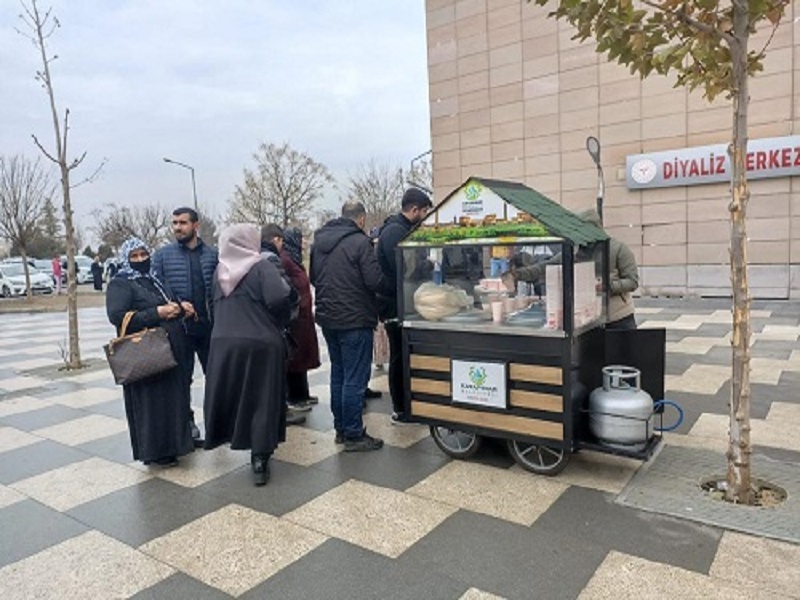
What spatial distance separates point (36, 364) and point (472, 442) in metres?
7.36

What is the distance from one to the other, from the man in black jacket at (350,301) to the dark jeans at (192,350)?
967 millimetres

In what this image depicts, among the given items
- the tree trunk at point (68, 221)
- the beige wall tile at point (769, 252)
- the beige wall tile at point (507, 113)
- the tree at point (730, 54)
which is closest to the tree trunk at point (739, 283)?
the tree at point (730, 54)

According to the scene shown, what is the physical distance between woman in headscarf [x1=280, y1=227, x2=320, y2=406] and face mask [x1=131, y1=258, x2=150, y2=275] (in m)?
1.23

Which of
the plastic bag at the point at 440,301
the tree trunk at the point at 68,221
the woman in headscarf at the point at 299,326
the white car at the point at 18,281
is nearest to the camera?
the plastic bag at the point at 440,301

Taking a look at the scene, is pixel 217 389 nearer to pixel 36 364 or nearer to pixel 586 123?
pixel 36 364

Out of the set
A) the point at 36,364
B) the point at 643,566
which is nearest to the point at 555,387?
the point at 643,566

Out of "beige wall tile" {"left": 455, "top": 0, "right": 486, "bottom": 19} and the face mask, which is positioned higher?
"beige wall tile" {"left": 455, "top": 0, "right": 486, "bottom": 19}

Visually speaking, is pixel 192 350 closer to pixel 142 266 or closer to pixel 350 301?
pixel 142 266

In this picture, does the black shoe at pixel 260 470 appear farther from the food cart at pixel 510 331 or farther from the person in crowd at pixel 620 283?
the person in crowd at pixel 620 283

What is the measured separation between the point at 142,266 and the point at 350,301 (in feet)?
4.58

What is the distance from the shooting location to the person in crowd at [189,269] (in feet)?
14.0

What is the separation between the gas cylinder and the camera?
3363mm

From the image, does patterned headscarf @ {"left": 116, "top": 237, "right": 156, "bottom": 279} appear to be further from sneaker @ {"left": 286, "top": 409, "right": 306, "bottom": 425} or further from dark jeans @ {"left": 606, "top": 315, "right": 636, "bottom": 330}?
dark jeans @ {"left": 606, "top": 315, "right": 636, "bottom": 330}

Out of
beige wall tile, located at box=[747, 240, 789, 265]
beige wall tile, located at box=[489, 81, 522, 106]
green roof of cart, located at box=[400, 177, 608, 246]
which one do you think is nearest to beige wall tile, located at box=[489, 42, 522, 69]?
beige wall tile, located at box=[489, 81, 522, 106]
